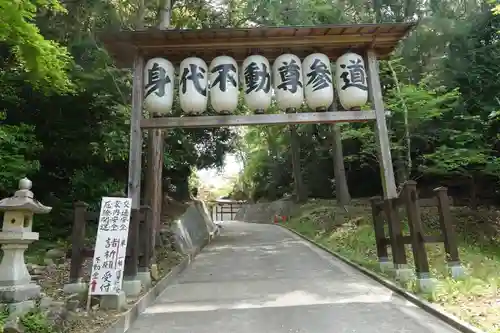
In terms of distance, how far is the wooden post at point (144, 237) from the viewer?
7961mm

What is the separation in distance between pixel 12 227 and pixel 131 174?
2.46 metres

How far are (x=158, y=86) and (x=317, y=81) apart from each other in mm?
3162

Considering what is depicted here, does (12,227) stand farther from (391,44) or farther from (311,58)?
(391,44)

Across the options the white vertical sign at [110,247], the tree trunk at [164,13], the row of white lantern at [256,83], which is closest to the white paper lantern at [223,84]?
the row of white lantern at [256,83]

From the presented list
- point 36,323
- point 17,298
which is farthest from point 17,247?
point 36,323

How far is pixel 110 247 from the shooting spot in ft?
21.1

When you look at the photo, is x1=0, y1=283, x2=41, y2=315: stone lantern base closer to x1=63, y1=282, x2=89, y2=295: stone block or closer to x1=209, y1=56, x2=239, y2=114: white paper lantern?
x1=63, y1=282, x2=89, y2=295: stone block

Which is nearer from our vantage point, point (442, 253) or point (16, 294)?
point (16, 294)

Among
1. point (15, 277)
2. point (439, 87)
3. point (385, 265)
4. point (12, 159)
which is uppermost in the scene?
point (439, 87)

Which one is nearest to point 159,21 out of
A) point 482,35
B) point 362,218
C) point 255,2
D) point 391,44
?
point 255,2

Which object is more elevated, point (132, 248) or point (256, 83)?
point (256, 83)

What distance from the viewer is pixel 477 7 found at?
1853 centimetres

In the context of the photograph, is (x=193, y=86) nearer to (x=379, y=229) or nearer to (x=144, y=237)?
(x=144, y=237)

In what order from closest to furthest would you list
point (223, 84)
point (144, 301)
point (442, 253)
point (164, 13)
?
Answer: point (144, 301), point (223, 84), point (442, 253), point (164, 13)
